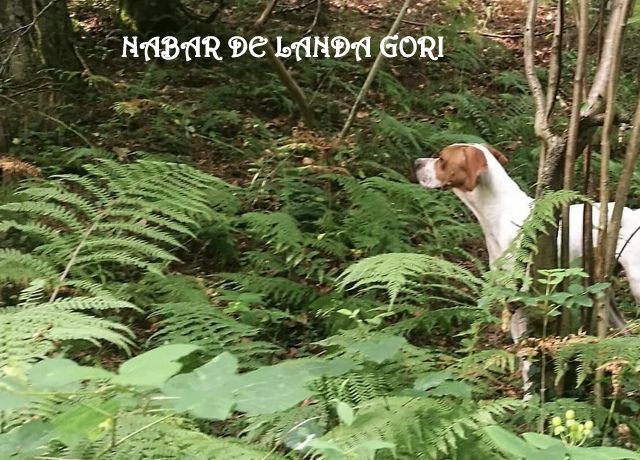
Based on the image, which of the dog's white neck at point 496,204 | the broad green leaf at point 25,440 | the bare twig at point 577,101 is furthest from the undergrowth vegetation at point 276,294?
the dog's white neck at point 496,204

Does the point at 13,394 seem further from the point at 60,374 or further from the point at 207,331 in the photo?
the point at 207,331

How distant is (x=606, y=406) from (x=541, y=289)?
43 cm

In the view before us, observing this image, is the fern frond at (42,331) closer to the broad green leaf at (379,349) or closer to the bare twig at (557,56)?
the broad green leaf at (379,349)

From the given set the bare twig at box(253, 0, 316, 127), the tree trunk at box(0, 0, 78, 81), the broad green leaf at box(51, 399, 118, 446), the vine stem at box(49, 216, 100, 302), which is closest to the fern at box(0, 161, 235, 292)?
the vine stem at box(49, 216, 100, 302)

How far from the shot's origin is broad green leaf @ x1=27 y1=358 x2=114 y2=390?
1074mm

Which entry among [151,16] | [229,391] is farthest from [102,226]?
[151,16]

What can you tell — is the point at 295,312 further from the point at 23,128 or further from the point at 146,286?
the point at 23,128

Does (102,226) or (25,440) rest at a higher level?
(102,226)

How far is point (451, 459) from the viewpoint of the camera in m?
1.59

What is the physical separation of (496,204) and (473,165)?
0.73 feet

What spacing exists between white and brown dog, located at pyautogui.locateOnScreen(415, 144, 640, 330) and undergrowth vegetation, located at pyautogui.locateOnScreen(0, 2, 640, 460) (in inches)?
10.8

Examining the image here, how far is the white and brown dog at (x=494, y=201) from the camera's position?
11.0 ft

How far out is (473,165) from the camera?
3510mm

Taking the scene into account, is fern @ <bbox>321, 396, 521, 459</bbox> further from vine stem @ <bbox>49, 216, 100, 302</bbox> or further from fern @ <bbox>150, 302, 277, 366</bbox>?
vine stem @ <bbox>49, 216, 100, 302</bbox>
